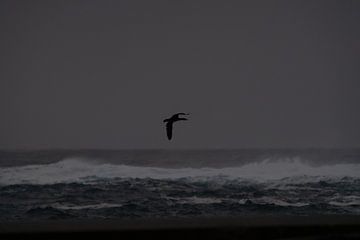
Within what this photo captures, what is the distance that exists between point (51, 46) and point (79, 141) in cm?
85

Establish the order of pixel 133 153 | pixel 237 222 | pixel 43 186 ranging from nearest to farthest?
pixel 237 222 < pixel 43 186 < pixel 133 153

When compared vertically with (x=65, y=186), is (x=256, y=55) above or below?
above

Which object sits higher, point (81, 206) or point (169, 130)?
point (169, 130)

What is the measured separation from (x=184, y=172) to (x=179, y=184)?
0.41ft

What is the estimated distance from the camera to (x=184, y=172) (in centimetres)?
350

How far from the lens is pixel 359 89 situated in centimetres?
333

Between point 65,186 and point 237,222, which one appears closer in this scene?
point 237,222

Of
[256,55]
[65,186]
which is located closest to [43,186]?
[65,186]

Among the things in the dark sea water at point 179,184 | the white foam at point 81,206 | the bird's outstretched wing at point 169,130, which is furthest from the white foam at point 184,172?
the bird's outstretched wing at point 169,130

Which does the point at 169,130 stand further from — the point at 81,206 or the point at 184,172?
the point at 81,206

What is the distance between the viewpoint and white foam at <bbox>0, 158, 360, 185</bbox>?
3.30 meters

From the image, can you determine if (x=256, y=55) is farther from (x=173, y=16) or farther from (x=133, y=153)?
(x=133, y=153)

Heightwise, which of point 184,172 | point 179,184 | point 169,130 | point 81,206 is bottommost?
point 81,206

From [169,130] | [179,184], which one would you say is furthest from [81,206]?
[169,130]
